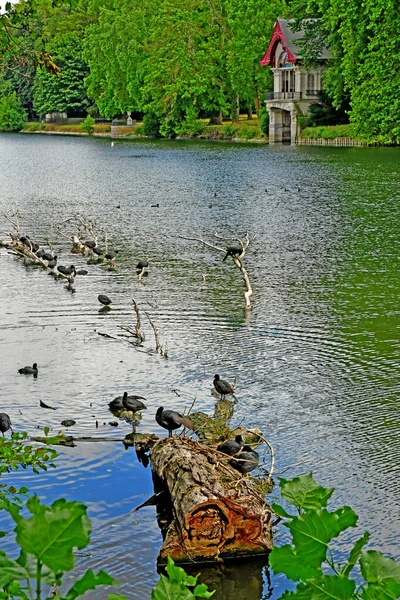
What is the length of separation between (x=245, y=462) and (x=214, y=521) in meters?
1.26

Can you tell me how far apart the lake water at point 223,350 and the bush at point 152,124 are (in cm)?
6146

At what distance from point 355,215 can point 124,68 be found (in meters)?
71.9

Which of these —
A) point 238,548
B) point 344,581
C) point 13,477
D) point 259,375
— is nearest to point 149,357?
point 259,375

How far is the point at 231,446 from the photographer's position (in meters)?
10.3

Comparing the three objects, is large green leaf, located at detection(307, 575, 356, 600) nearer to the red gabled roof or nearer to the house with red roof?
the house with red roof

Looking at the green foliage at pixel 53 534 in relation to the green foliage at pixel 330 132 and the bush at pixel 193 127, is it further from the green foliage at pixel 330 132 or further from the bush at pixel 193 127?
the bush at pixel 193 127

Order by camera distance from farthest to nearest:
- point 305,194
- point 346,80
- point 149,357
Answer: point 346,80 < point 305,194 < point 149,357

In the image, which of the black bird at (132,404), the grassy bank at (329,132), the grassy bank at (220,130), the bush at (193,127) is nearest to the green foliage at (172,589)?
the black bird at (132,404)

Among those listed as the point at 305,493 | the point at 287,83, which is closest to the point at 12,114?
the point at 287,83

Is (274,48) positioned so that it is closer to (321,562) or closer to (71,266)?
(71,266)

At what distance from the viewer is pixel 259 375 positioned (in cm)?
1393

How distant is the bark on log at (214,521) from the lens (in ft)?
27.9

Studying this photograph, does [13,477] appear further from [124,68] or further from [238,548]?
[124,68]

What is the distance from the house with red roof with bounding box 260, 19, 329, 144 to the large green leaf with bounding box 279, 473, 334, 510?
244ft
